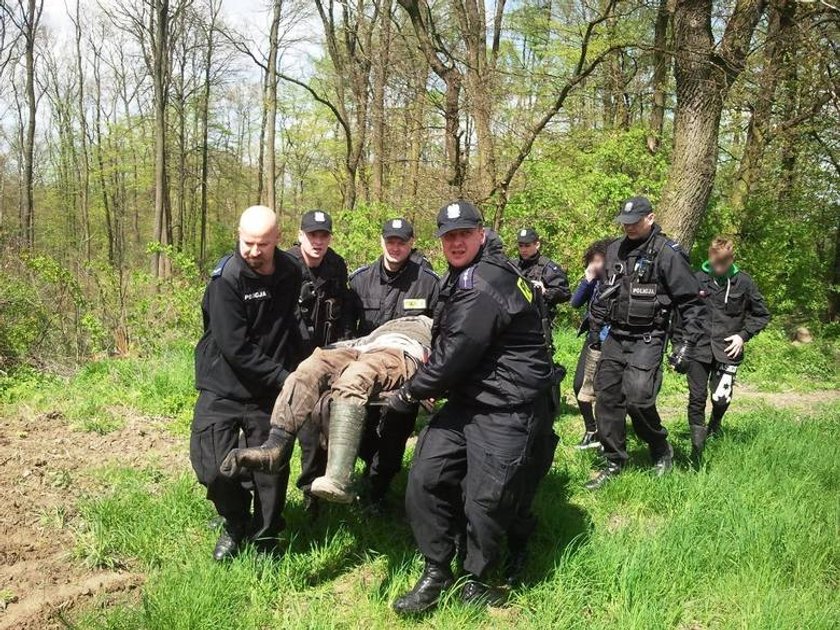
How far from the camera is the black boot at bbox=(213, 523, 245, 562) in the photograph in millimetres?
3336

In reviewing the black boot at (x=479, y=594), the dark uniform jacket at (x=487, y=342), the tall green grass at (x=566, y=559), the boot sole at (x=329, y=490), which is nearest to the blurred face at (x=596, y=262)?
the tall green grass at (x=566, y=559)

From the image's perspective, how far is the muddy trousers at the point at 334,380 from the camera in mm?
3043

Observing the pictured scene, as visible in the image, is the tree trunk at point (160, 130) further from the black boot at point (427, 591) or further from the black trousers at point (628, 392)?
the black boot at point (427, 591)

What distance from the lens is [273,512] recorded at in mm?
3367

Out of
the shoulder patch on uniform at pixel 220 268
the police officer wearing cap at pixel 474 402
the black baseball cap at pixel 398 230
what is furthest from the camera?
the black baseball cap at pixel 398 230

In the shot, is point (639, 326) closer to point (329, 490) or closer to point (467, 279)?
point (467, 279)

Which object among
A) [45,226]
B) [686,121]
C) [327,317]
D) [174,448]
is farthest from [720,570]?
[45,226]

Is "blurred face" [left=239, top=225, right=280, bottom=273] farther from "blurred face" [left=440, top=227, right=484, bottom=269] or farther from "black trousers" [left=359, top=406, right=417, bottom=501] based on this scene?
"black trousers" [left=359, top=406, right=417, bottom=501]

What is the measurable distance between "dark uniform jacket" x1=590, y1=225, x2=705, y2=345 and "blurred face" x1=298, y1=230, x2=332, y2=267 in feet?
7.26

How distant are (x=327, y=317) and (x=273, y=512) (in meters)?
1.47

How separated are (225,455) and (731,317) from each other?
4.68 meters

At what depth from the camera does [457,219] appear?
2979mm

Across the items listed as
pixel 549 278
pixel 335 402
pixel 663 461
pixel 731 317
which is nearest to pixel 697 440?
pixel 663 461

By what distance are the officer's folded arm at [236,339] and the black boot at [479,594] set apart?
148 cm
